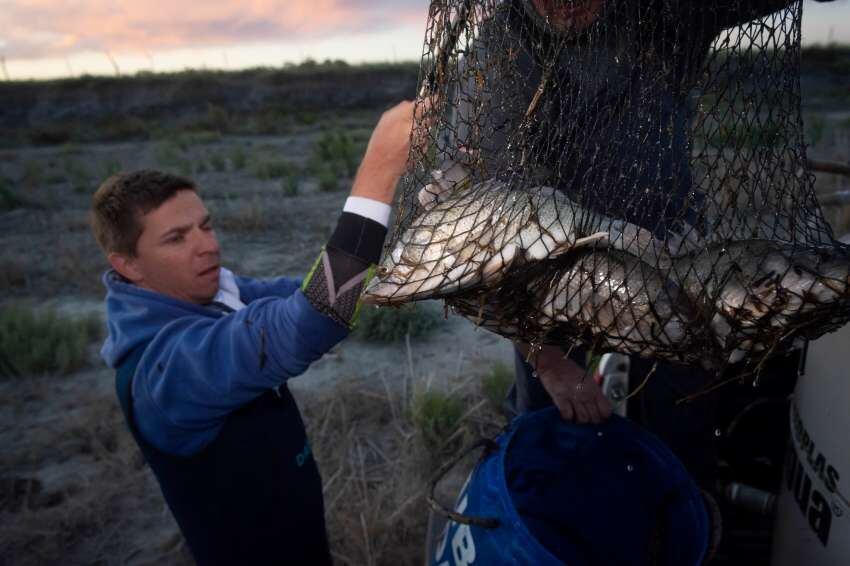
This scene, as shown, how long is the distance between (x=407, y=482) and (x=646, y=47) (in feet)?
8.90

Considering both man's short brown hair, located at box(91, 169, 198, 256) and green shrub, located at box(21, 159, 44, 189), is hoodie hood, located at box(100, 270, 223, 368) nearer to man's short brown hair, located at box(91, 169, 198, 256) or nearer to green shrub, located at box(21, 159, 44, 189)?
man's short brown hair, located at box(91, 169, 198, 256)

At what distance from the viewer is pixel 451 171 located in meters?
1.25

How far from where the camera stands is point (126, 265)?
212cm

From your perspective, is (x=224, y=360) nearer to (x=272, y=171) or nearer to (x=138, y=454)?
(x=138, y=454)

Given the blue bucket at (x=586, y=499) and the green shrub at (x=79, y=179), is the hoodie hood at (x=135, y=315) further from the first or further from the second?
the green shrub at (x=79, y=179)

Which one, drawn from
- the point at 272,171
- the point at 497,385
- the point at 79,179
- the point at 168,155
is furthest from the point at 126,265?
the point at 168,155

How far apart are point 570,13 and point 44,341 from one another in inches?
213

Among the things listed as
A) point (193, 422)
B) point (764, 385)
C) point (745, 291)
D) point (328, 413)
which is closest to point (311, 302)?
point (193, 422)

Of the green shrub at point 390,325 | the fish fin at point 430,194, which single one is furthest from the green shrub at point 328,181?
the fish fin at point 430,194

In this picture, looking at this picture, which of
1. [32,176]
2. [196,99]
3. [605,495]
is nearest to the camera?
[605,495]

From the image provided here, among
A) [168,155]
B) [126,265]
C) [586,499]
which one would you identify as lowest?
[586,499]

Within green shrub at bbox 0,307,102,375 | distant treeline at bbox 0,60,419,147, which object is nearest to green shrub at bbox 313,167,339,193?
green shrub at bbox 0,307,102,375

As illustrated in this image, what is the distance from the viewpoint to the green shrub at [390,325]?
5.16 metres

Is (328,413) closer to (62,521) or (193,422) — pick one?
(62,521)
